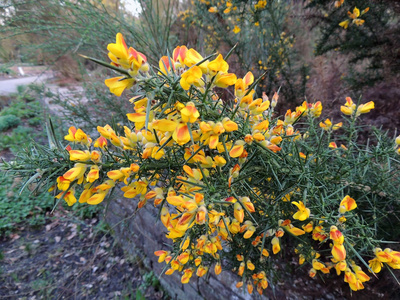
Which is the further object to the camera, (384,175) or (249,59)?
(249,59)

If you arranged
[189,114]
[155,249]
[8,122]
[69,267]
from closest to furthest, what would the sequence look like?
[189,114] < [155,249] < [69,267] < [8,122]

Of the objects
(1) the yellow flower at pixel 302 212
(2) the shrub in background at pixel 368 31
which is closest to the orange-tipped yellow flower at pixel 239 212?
(1) the yellow flower at pixel 302 212

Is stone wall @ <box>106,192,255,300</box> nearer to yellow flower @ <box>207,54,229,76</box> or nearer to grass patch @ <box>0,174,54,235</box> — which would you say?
yellow flower @ <box>207,54,229,76</box>

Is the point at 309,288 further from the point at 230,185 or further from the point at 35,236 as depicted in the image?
the point at 35,236

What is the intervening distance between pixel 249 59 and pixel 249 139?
3059mm

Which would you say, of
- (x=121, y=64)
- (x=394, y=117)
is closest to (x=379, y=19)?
(x=394, y=117)

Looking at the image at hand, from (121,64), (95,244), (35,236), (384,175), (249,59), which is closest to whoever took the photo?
(121,64)

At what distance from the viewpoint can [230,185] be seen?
2.24 ft

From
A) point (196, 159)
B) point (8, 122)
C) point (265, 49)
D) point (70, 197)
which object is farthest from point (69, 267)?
point (8, 122)

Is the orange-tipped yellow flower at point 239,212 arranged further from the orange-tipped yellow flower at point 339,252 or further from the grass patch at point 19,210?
the grass patch at point 19,210

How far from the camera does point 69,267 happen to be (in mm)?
2689

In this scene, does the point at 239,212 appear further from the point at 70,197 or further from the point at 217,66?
the point at 70,197

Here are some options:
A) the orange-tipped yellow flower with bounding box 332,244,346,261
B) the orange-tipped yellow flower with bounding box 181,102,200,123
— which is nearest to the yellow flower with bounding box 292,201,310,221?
Answer: the orange-tipped yellow flower with bounding box 332,244,346,261

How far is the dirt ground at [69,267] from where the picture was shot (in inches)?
93.7
